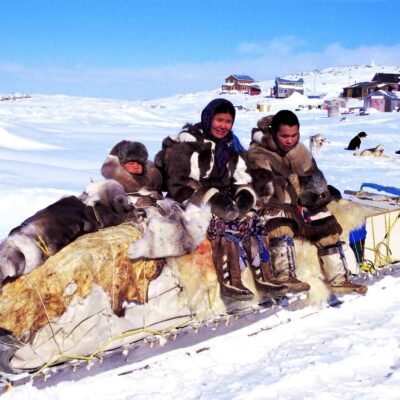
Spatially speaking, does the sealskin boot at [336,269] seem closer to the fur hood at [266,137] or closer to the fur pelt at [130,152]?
the fur hood at [266,137]

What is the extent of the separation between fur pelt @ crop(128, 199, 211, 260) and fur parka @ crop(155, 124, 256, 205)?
155 millimetres

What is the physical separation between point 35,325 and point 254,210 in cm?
163

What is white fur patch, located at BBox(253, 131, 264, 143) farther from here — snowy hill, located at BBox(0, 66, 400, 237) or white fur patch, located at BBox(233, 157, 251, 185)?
snowy hill, located at BBox(0, 66, 400, 237)

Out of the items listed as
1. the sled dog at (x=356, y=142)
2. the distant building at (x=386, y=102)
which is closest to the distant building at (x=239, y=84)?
the distant building at (x=386, y=102)

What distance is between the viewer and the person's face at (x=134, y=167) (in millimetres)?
3361

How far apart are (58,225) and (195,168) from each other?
108cm

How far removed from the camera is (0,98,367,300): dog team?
297cm

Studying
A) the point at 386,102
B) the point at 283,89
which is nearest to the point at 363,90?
the point at 283,89

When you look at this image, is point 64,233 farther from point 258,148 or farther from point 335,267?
point 335,267

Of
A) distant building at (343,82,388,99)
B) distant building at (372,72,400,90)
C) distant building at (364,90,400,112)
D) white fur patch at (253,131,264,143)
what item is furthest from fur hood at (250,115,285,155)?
distant building at (372,72,400,90)

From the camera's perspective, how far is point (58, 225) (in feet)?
8.80

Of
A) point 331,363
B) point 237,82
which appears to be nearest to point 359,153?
point 331,363

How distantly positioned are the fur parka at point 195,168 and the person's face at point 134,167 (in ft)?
0.56

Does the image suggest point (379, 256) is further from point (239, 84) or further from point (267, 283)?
point (239, 84)
